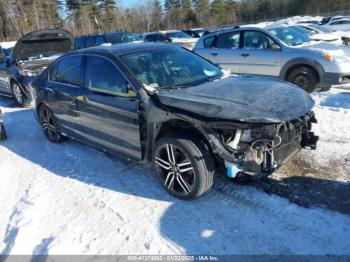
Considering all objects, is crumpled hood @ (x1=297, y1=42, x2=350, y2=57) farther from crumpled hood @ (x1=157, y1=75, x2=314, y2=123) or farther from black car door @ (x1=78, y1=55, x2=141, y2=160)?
black car door @ (x1=78, y1=55, x2=141, y2=160)

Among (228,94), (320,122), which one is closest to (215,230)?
(228,94)

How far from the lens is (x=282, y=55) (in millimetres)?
8016

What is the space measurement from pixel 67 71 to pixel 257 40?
16.5 feet

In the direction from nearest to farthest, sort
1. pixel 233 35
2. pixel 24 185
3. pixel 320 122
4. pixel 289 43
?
1. pixel 24 185
2. pixel 320 122
3. pixel 289 43
4. pixel 233 35

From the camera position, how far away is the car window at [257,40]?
8344 millimetres

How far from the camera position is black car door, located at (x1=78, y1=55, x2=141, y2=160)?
4145mm

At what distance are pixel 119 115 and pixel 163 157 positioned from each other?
2.61 ft

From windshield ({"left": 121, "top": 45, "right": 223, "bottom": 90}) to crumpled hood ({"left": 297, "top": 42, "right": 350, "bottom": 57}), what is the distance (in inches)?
152

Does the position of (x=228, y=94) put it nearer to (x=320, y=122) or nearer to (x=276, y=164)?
(x=276, y=164)

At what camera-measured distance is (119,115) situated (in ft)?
14.0

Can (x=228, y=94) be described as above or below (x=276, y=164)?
above

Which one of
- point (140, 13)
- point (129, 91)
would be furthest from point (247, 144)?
point (140, 13)

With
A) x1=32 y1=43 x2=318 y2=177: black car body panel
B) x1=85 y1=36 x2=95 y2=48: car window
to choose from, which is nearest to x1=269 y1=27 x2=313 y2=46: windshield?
x1=32 y1=43 x2=318 y2=177: black car body panel

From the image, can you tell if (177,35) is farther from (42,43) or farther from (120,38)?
(42,43)
